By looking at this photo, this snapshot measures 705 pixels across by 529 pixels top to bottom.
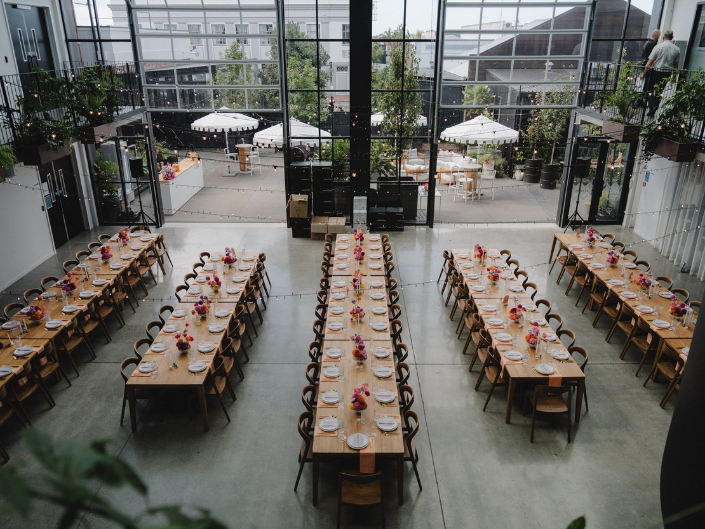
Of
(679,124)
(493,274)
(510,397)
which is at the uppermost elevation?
(679,124)

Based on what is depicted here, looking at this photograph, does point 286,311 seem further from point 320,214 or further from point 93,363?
point 320,214

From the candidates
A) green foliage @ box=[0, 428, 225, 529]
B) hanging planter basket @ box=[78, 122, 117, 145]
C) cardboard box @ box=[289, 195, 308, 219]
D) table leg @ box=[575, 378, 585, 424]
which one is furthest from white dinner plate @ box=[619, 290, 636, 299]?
hanging planter basket @ box=[78, 122, 117, 145]

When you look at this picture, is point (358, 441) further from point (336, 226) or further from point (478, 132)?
point (478, 132)

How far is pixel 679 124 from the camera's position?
10.3 meters

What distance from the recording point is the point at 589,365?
8789mm

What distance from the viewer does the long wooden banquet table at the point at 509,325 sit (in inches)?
287

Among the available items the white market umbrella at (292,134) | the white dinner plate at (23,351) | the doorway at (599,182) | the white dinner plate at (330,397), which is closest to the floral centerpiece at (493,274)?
the white dinner plate at (330,397)

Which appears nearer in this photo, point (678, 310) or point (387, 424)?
point (387, 424)

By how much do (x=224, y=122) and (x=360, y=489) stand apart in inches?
446

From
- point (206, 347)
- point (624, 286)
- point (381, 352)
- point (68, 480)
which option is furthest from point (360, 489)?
point (624, 286)

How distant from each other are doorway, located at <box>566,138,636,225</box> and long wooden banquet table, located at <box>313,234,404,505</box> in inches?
272

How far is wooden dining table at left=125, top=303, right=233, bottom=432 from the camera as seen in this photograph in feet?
23.1

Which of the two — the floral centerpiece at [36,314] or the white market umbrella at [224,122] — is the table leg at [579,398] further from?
the white market umbrella at [224,122]

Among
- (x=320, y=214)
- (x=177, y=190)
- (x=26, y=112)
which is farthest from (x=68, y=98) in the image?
(x=320, y=214)
